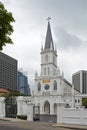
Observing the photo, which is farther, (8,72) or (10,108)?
→ (8,72)

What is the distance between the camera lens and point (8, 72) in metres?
132

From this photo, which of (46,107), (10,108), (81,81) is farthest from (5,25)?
(81,81)

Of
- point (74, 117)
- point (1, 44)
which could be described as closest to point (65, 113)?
point (74, 117)

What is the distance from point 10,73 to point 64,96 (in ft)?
190

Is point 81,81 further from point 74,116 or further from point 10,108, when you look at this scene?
point 74,116

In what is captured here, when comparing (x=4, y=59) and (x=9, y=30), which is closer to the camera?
(x=9, y=30)

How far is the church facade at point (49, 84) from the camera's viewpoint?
7956cm

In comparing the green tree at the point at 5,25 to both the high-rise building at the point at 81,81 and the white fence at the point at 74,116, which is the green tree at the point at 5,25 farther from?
the high-rise building at the point at 81,81

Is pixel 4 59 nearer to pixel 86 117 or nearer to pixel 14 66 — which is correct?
pixel 14 66

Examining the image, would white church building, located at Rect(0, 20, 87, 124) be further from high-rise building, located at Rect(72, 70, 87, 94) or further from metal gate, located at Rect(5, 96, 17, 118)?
high-rise building, located at Rect(72, 70, 87, 94)

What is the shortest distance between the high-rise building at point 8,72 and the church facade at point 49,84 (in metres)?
40.1

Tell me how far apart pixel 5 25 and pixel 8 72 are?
122 metres

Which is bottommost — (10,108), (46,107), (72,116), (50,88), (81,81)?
(46,107)

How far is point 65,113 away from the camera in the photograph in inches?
840
